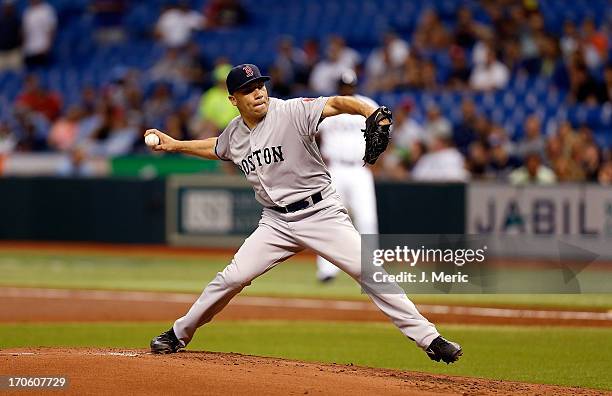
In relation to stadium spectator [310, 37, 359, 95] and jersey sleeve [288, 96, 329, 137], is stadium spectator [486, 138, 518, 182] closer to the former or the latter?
stadium spectator [310, 37, 359, 95]

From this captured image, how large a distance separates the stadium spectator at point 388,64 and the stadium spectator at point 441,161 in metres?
2.21

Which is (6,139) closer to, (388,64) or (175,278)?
(388,64)

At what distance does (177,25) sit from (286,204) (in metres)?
16.3

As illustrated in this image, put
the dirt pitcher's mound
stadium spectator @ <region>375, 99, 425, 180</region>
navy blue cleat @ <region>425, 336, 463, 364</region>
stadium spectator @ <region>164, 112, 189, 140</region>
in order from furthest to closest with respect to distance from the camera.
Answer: stadium spectator @ <region>164, 112, 189, 140</region>, stadium spectator @ <region>375, 99, 425, 180</region>, navy blue cleat @ <region>425, 336, 463, 364</region>, the dirt pitcher's mound

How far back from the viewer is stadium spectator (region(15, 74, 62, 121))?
22.7 metres

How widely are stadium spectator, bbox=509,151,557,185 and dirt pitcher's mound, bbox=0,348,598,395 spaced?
9.47 meters

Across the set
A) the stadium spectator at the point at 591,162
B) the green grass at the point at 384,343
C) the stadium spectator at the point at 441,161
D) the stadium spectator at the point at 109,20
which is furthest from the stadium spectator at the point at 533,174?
the stadium spectator at the point at 109,20

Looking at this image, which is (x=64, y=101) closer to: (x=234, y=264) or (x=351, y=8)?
(x=351, y=8)

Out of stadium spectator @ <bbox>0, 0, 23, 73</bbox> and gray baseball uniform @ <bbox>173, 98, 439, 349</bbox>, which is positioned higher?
stadium spectator @ <bbox>0, 0, 23, 73</bbox>

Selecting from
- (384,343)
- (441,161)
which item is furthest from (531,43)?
(384,343)

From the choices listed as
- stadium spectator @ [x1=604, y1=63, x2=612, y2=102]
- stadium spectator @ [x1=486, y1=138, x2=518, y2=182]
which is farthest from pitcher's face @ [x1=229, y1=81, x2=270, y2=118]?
stadium spectator @ [x1=604, y1=63, x2=612, y2=102]

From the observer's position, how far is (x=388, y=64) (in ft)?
65.4

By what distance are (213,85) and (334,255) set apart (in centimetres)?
1474

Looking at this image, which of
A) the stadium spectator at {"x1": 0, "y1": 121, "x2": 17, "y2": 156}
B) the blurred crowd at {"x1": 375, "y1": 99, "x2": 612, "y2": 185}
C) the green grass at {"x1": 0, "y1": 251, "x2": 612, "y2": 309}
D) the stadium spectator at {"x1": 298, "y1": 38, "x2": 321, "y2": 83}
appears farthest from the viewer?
the stadium spectator at {"x1": 0, "y1": 121, "x2": 17, "y2": 156}
